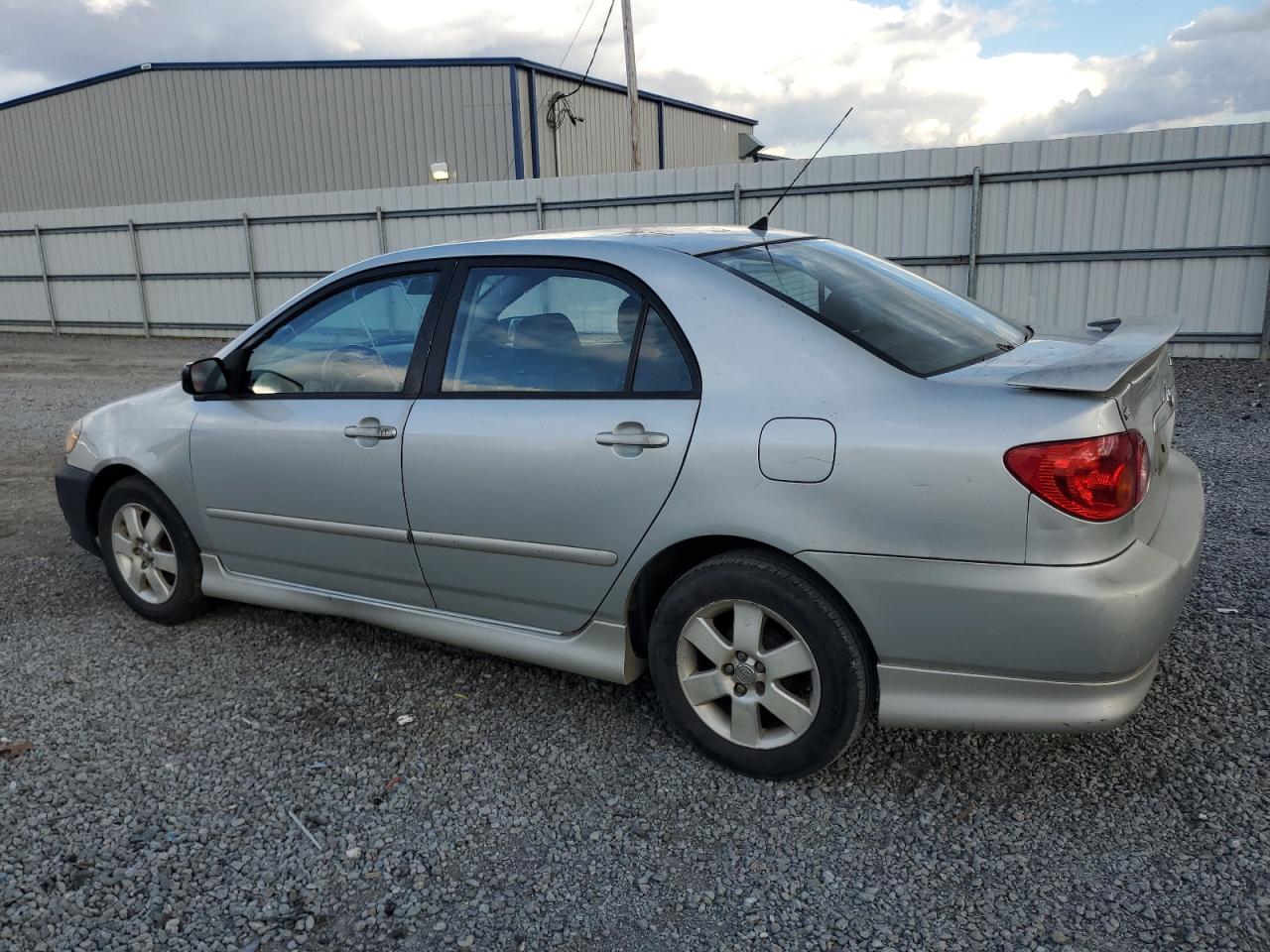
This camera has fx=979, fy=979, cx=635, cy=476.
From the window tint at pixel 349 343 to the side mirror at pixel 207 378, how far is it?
9cm

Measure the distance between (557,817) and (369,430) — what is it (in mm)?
1436

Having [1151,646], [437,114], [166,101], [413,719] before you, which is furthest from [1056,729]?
[166,101]

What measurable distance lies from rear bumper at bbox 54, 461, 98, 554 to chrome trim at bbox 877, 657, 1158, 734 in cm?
353

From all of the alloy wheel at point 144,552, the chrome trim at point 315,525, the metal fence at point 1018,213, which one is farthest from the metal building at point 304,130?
the chrome trim at point 315,525

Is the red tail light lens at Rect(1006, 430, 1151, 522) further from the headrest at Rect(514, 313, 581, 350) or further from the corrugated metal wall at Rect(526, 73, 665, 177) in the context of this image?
the corrugated metal wall at Rect(526, 73, 665, 177)

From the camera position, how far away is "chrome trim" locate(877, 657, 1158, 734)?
2449 millimetres

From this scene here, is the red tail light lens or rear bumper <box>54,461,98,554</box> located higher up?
the red tail light lens

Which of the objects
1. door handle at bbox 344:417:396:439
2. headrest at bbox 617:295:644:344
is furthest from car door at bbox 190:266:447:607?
headrest at bbox 617:295:644:344

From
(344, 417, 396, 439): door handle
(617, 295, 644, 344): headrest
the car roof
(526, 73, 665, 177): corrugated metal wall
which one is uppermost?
(526, 73, 665, 177): corrugated metal wall

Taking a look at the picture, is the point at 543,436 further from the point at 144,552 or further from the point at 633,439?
the point at 144,552

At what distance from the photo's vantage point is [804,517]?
101 inches

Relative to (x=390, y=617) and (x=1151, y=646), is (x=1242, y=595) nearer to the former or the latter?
(x=1151, y=646)

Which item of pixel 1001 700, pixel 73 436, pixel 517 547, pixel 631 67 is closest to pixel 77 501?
pixel 73 436

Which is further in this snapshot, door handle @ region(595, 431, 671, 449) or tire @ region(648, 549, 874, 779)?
door handle @ region(595, 431, 671, 449)
